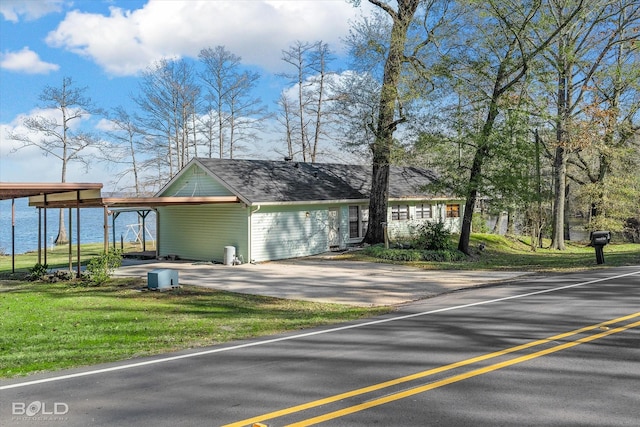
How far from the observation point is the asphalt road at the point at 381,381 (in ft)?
15.9

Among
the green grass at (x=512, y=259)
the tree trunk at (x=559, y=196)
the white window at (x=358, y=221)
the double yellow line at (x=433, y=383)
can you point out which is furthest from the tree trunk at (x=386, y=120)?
the double yellow line at (x=433, y=383)

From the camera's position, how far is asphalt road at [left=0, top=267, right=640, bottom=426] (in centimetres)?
485

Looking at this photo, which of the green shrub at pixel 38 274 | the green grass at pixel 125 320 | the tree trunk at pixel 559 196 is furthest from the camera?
the tree trunk at pixel 559 196

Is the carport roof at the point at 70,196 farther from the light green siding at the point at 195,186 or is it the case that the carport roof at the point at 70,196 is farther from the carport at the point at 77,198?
the light green siding at the point at 195,186

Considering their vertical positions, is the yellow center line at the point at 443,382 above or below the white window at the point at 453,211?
below

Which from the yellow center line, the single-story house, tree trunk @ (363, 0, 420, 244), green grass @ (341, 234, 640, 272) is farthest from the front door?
the yellow center line

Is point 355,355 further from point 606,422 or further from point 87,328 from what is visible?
point 87,328

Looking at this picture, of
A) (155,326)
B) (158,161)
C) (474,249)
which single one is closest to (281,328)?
(155,326)

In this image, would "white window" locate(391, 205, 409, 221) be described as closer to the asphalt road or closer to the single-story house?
the single-story house

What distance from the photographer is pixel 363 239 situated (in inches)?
1002

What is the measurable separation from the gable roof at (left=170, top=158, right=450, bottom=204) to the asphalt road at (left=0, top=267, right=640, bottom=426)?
13.5 m

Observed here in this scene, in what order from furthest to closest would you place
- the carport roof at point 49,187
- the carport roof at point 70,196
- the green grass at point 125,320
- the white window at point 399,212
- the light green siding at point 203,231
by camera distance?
the white window at point 399,212
the light green siding at point 203,231
the carport roof at point 70,196
the carport roof at point 49,187
the green grass at point 125,320

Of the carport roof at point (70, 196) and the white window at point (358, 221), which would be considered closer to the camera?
the carport roof at point (70, 196)

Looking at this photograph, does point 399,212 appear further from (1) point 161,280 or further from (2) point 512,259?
(1) point 161,280
